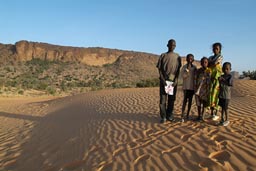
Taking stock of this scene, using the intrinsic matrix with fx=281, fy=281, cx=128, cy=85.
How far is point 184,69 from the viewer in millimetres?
6578

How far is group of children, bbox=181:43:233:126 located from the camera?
5.97 metres

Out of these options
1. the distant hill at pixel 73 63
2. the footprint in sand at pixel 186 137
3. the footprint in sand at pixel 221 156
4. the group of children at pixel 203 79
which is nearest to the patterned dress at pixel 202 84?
the group of children at pixel 203 79

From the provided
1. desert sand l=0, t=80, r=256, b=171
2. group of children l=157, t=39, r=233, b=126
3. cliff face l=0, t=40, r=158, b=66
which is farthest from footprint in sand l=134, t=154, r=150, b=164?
cliff face l=0, t=40, r=158, b=66

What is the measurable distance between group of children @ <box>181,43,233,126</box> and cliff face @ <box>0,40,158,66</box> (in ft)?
177

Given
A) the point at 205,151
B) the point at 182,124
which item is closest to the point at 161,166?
the point at 205,151

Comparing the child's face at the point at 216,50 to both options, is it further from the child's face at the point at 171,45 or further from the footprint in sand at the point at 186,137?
the footprint in sand at the point at 186,137

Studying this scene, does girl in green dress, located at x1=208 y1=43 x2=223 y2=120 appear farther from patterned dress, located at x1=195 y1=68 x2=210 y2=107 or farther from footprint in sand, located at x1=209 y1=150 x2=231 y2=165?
footprint in sand, located at x1=209 y1=150 x2=231 y2=165

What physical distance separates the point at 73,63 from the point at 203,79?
173ft

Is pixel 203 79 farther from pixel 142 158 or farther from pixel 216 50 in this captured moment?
pixel 142 158

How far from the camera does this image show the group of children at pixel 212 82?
597 centimetres

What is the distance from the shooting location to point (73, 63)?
57.1m

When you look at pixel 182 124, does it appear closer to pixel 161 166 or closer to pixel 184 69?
pixel 184 69

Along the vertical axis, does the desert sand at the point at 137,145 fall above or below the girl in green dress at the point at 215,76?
below

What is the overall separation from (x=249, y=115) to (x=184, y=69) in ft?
6.77
